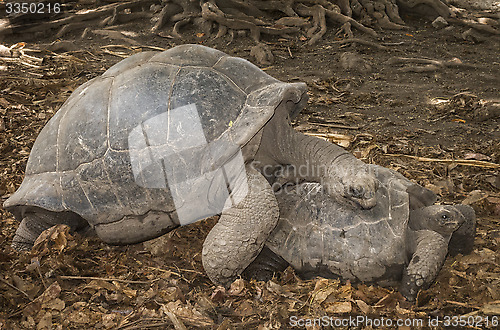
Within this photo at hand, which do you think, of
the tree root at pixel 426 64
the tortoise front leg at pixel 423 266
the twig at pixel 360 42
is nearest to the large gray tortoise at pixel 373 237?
the tortoise front leg at pixel 423 266

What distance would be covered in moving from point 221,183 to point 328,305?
115 centimetres

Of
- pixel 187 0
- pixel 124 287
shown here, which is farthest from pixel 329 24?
pixel 124 287

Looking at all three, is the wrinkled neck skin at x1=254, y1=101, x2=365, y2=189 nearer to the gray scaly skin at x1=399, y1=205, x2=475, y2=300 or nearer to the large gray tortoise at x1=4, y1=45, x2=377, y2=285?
the large gray tortoise at x1=4, y1=45, x2=377, y2=285

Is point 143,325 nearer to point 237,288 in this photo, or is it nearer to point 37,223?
point 237,288

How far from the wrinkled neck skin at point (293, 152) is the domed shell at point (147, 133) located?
0.88ft

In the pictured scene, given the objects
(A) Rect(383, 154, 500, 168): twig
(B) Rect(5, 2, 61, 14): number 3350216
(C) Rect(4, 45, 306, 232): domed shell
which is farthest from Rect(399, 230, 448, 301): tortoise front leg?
(B) Rect(5, 2, 61, 14): number 3350216

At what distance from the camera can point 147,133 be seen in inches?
133

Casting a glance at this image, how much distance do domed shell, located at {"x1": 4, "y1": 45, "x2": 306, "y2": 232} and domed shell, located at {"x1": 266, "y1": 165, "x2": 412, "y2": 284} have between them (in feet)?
2.35

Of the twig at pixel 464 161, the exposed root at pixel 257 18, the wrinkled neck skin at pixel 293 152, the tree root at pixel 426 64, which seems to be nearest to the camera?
the wrinkled neck skin at pixel 293 152

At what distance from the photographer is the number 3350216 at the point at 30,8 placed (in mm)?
9914

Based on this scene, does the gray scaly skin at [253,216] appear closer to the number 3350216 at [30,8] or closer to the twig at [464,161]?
the twig at [464,161]

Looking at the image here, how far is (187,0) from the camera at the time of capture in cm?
991

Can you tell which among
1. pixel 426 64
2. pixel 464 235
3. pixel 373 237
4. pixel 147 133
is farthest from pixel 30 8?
pixel 464 235

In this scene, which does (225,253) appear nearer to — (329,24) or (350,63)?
(350,63)
